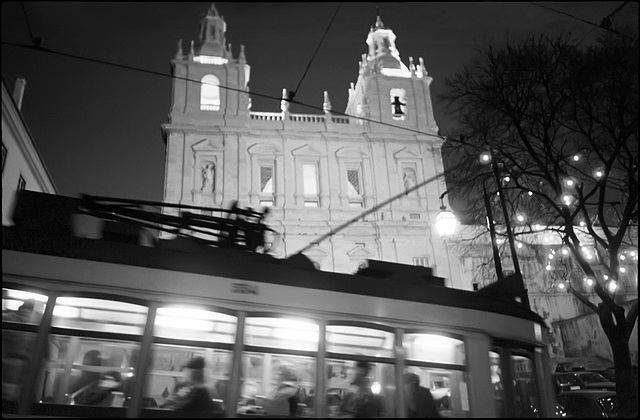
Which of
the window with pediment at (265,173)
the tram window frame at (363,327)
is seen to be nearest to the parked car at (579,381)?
the tram window frame at (363,327)

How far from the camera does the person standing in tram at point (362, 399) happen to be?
4.45 meters

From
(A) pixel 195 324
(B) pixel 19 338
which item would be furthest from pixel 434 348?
(B) pixel 19 338

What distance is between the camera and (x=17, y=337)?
3951 mm

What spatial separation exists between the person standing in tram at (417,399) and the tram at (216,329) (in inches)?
2.6

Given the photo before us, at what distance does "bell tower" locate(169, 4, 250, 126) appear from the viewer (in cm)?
3312

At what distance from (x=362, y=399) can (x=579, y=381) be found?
13.9m

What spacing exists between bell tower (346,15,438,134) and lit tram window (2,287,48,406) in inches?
1256

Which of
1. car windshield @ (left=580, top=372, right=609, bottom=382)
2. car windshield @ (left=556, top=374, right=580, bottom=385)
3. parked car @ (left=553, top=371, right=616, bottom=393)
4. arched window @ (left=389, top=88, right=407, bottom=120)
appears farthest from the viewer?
arched window @ (left=389, top=88, right=407, bottom=120)

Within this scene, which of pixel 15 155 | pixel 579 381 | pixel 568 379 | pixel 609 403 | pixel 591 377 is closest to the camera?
pixel 609 403

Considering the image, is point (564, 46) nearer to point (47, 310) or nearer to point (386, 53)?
point (47, 310)

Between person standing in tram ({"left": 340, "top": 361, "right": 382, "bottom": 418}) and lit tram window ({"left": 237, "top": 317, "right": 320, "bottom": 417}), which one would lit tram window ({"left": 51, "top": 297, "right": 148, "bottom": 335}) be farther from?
person standing in tram ({"left": 340, "top": 361, "right": 382, "bottom": 418})

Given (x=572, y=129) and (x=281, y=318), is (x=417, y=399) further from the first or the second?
(x=572, y=129)

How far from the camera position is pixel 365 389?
4.52 meters

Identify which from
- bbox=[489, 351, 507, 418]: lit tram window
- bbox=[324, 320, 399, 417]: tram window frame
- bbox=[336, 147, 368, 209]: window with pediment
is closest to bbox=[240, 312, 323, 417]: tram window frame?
bbox=[324, 320, 399, 417]: tram window frame
